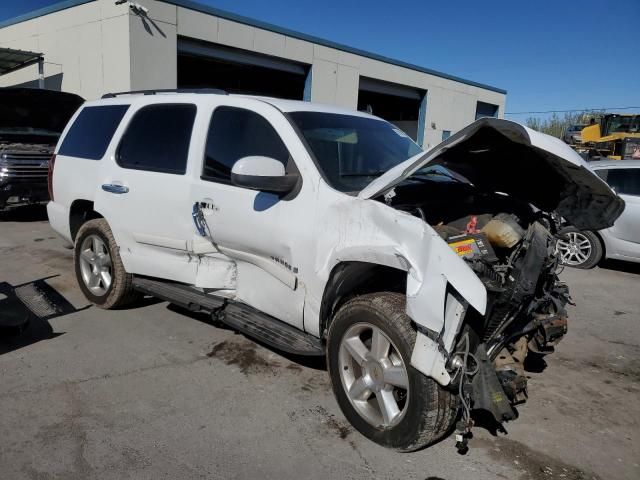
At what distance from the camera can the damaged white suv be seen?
263 cm

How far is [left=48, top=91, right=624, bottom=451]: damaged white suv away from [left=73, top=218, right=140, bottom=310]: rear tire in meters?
0.03

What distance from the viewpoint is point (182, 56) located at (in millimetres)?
15555

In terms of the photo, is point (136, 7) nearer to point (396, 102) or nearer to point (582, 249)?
point (582, 249)

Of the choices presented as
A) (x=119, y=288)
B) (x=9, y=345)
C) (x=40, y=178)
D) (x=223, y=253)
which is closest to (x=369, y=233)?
(x=223, y=253)

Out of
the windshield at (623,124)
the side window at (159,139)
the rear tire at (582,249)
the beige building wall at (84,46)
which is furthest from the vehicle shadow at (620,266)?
the windshield at (623,124)

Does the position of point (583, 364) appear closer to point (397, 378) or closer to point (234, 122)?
point (397, 378)

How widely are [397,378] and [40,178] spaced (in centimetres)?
896

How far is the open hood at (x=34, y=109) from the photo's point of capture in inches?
413

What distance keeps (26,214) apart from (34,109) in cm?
227

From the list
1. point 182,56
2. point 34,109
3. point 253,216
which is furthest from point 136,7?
point 253,216

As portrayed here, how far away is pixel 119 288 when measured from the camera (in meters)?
4.79

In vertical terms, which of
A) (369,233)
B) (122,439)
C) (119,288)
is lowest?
(122,439)

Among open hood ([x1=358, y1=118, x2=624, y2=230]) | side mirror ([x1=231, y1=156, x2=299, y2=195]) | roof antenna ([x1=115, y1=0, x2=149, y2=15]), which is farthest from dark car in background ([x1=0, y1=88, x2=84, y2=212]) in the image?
open hood ([x1=358, y1=118, x2=624, y2=230])

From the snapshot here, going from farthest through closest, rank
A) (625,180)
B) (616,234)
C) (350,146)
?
(625,180), (616,234), (350,146)
